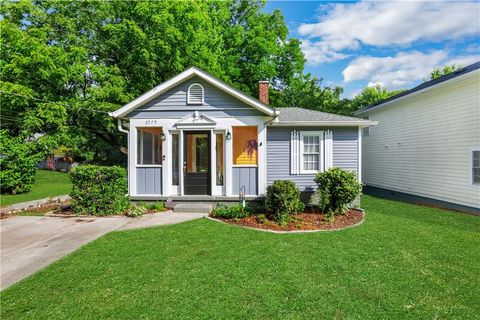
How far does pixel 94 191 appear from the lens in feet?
27.3

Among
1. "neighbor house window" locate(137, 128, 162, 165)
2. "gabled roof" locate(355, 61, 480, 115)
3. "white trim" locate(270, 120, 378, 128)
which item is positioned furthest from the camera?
"neighbor house window" locate(137, 128, 162, 165)

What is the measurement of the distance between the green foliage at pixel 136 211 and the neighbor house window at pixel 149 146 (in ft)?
5.80

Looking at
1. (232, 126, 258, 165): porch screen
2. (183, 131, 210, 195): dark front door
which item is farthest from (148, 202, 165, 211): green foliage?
(232, 126, 258, 165): porch screen

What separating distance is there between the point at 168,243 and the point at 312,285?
3290 millimetres

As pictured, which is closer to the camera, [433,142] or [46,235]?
[46,235]

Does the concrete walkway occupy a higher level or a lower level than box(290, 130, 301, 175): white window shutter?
lower

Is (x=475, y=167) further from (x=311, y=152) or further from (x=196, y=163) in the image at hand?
(x=196, y=163)

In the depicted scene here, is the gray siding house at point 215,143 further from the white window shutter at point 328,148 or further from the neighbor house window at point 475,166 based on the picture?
the neighbor house window at point 475,166

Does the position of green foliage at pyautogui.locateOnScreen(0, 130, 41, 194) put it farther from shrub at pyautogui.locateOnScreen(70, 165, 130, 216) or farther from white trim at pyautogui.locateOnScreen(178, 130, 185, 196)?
white trim at pyautogui.locateOnScreen(178, 130, 185, 196)

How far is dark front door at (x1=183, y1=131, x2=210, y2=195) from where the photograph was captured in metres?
9.41

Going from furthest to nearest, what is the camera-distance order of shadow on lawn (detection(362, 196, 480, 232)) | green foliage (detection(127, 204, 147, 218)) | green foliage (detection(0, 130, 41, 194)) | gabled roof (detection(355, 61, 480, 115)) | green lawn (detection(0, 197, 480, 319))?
1. green foliage (detection(0, 130, 41, 194))
2. gabled roof (detection(355, 61, 480, 115))
3. green foliage (detection(127, 204, 147, 218))
4. shadow on lawn (detection(362, 196, 480, 232))
5. green lawn (detection(0, 197, 480, 319))

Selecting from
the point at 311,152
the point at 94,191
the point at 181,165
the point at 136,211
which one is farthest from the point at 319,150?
the point at 94,191

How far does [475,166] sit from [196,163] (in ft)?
33.2

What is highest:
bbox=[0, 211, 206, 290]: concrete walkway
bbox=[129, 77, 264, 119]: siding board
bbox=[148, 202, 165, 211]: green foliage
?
bbox=[129, 77, 264, 119]: siding board
